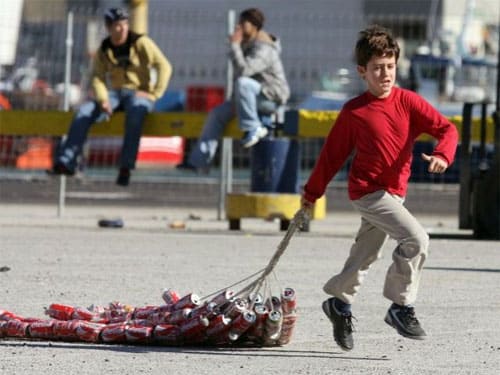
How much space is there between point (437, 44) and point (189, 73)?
9909 millimetres

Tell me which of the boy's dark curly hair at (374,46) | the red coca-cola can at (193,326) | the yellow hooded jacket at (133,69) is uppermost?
the boy's dark curly hair at (374,46)

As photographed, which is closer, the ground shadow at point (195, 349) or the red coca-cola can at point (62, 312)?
the ground shadow at point (195, 349)

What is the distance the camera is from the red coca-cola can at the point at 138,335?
25.5 feet

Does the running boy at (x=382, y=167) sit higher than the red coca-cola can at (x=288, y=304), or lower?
higher

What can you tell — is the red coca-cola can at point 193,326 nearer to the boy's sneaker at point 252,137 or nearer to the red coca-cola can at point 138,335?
the red coca-cola can at point 138,335

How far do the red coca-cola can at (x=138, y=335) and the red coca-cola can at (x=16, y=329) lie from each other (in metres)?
0.50

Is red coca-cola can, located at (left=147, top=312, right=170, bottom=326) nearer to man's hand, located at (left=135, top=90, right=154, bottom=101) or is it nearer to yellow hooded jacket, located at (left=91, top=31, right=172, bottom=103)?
yellow hooded jacket, located at (left=91, top=31, right=172, bottom=103)

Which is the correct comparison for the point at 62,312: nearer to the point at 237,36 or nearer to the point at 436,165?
the point at 436,165

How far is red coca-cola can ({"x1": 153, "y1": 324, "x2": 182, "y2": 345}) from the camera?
776cm

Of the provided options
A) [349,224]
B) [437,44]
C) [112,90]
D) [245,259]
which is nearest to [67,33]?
[112,90]

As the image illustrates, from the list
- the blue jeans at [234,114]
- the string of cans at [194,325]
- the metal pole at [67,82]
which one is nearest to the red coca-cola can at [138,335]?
the string of cans at [194,325]

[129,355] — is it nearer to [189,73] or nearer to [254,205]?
[254,205]

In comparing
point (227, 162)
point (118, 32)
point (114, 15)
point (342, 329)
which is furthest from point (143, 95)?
point (342, 329)

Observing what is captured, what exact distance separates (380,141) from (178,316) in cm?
128
